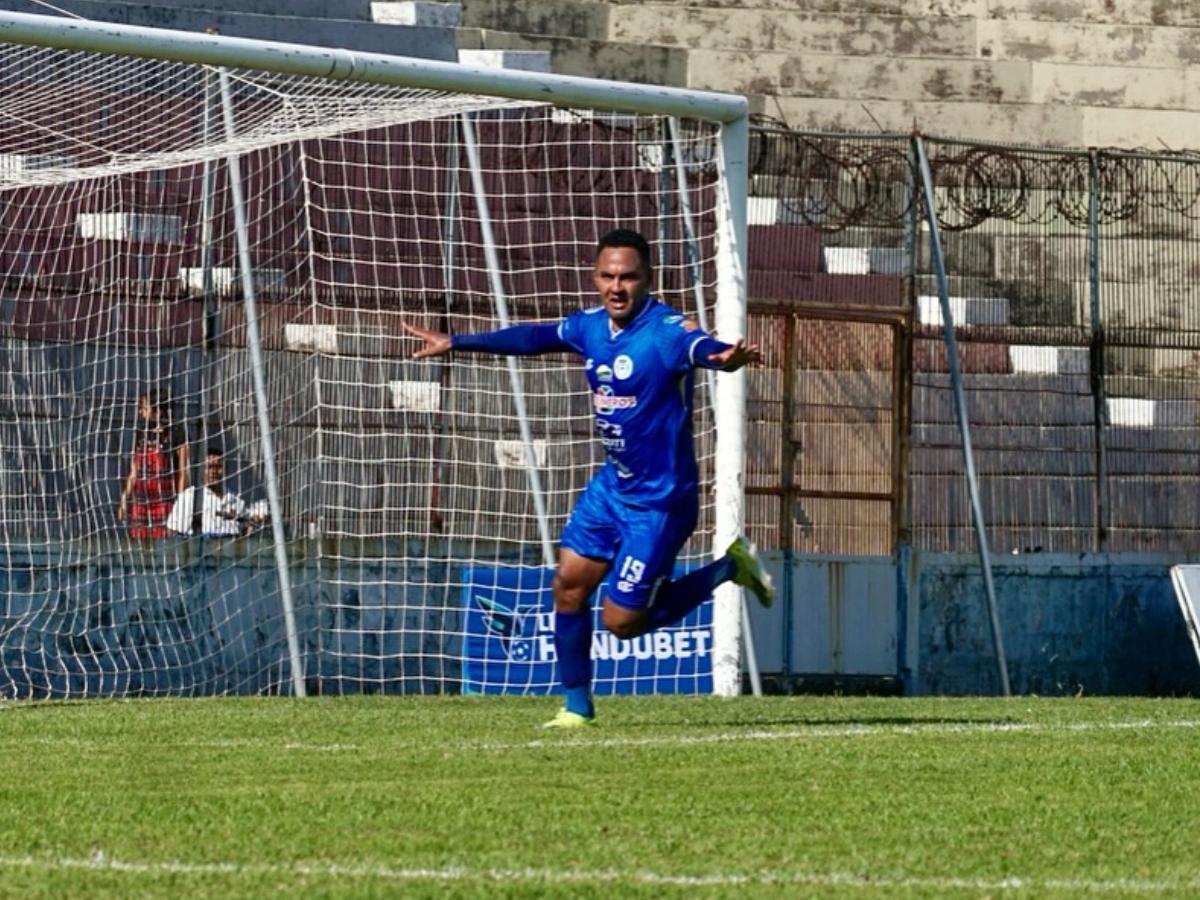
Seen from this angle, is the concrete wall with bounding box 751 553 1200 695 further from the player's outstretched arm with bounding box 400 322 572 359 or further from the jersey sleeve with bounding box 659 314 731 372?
the jersey sleeve with bounding box 659 314 731 372

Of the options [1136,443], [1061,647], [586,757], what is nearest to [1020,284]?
[1136,443]

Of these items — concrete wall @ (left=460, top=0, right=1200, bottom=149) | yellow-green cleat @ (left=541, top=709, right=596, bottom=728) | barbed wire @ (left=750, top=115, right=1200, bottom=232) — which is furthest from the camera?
concrete wall @ (left=460, top=0, right=1200, bottom=149)

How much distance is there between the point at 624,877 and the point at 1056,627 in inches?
474

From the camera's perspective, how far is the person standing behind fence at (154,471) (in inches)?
552

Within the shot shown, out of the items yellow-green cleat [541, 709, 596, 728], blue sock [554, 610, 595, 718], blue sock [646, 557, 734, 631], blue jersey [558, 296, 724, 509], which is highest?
blue jersey [558, 296, 724, 509]

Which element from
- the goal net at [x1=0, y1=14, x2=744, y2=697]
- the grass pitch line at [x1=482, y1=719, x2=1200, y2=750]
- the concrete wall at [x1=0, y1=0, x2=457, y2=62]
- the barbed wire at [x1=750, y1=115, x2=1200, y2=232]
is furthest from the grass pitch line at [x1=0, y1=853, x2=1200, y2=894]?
the concrete wall at [x1=0, y1=0, x2=457, y2=62]

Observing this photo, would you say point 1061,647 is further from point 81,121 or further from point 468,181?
point 81,121

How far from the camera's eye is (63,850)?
601 cm

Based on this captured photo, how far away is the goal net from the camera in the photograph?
547 inches

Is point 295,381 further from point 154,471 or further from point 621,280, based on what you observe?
point 621,280

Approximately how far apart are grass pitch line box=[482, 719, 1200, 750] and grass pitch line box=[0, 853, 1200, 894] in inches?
120

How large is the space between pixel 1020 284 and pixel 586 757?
32.6ft

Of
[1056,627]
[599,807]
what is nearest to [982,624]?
[1056,627]

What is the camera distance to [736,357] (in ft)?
29.6
